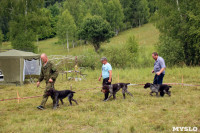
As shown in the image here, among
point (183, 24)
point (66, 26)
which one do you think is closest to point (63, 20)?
point (66, 26)

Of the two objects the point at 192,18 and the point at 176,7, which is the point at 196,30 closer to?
the point at 192,18

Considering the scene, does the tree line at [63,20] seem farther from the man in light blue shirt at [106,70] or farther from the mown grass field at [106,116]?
the man in light blue shirt at [106,70]

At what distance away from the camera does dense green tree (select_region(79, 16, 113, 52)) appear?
36031 millimetres

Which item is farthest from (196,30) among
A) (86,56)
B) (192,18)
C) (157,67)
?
(157,67)

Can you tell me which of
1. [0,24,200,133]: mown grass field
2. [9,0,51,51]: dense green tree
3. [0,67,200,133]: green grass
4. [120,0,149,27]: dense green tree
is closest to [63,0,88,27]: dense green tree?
[120,0,149,27]: dense green tree

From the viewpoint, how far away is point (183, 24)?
62.7 feet

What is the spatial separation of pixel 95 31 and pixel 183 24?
1858 centimetres

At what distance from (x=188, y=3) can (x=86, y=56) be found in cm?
987

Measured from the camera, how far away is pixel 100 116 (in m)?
6.05

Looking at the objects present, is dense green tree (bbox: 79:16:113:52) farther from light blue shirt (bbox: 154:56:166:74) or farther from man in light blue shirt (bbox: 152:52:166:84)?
light blue shirt (bbox: 154:56:166:74)

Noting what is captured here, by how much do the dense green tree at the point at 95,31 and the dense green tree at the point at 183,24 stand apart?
642 inches

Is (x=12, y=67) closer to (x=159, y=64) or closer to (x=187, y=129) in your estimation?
(x=159, y=64)

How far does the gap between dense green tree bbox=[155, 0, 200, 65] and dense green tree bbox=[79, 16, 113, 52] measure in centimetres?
1631

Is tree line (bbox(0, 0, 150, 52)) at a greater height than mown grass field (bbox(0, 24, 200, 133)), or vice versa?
tree line (bbox(0, 0, 150, 52))
